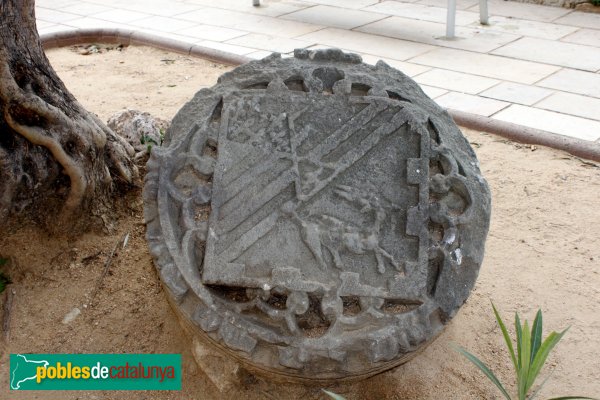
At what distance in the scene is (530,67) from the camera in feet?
18.1

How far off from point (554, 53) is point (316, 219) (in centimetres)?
416

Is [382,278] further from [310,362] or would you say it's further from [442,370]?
[442,370]

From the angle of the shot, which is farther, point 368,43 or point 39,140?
point 368,43

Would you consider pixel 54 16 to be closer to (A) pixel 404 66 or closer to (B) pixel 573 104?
(A) pixel 404 66

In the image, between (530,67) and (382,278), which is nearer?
(382,278)

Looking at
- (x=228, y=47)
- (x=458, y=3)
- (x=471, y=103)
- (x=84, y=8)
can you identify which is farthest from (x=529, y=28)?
(x=84, y=8)

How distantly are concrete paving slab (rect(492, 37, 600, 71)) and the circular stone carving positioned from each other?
3.19 metres

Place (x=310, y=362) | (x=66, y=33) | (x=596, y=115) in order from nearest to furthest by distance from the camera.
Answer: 1. (x=310, y=362)
2. (x=596, y=115)
3. (x=66, y=33)

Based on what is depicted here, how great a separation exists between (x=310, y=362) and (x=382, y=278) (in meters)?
0.39

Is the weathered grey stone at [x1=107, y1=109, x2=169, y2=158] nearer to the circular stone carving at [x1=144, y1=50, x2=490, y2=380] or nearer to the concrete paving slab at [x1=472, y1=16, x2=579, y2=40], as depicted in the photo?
the circular stone carving at [x1=144, y1=50, x2=490, y2=380]

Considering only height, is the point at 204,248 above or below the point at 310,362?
above

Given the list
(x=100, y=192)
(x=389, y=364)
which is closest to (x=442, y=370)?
(x=389, y=364)

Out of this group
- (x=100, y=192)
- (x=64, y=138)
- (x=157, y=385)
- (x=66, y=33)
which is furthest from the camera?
(x=66, y=33)

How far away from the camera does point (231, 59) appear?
5617 mm
